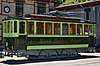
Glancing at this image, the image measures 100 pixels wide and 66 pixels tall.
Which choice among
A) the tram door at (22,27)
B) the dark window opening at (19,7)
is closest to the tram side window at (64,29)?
the tram door at (22,27)

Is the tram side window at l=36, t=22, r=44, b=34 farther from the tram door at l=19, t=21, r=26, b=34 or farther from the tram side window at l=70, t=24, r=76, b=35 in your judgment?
the tram side window at l=70, t=24, r=76, b=35

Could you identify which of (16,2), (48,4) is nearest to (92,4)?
(48,4)

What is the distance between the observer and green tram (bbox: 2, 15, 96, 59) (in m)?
19.4

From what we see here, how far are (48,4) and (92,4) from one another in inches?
250

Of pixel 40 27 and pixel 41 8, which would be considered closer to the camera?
pixel 40 27

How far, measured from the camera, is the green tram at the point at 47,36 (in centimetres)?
1938

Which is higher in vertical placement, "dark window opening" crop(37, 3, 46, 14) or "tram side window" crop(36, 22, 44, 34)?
"dark window opening" crop(37, 3, 46, 14)

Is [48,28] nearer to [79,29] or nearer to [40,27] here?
[40,27]

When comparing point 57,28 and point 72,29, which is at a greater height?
point 57,28

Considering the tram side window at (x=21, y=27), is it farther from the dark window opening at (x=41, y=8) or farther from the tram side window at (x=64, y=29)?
the dark window opening at (x=41, y=8)

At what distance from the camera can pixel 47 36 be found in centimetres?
2067

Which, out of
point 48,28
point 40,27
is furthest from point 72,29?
point 40,27

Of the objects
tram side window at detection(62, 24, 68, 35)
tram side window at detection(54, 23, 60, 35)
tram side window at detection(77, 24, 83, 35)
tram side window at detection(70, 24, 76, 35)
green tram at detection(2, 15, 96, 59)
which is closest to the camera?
green tram at detection(2, 15, 96, 59)

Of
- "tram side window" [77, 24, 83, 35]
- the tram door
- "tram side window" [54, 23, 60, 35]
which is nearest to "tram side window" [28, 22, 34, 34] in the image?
the tram door
